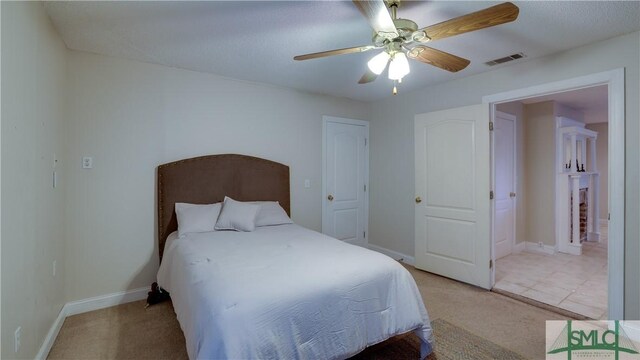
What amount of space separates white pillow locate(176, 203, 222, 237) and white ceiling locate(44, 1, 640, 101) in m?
1.45

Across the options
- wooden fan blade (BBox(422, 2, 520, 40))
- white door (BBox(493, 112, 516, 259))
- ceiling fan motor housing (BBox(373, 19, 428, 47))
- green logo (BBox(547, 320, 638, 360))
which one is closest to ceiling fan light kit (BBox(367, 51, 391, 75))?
ceiling fan motor housing (BBox(373, 19, 428, 47))

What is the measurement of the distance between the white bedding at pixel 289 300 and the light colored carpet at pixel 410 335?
326 millimetres

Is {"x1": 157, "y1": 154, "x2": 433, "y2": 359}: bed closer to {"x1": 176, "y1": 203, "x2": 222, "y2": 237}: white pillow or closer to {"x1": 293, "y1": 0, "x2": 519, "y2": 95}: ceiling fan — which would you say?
{"x1": 176, "y1": 203, "x2": 222, "y2": 237}: white pillow

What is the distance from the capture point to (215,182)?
319cm

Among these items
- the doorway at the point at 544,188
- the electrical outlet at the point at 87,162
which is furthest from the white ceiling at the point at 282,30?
the doorway at the point at 544,188

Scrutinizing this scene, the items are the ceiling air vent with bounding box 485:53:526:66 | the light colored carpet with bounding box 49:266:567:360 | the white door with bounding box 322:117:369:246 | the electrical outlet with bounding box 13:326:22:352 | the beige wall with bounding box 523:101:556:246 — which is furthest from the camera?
the beige wall with bounding box 523:101:556:246

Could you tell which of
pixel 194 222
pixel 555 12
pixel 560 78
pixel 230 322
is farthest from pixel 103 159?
pixel 560 78

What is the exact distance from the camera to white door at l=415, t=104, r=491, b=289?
315cm

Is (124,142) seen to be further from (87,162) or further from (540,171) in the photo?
(540,171)

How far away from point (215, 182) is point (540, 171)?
4.87 metres

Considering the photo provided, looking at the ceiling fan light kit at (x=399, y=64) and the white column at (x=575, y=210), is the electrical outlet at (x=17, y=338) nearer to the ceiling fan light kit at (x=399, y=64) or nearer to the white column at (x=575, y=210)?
the ceiling fan light kit at (x=399, y=64)

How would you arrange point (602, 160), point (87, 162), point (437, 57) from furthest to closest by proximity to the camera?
point (602, 160)
point (87, 162)
point (437, 57)

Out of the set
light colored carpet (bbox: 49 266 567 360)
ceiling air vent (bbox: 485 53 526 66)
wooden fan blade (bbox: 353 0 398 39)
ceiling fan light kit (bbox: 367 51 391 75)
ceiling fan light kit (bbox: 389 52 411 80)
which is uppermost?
ceiling air vent (bbox: 485 53 526 66)

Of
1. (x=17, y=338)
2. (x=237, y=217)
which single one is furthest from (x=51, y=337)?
(x=237, y=217)
